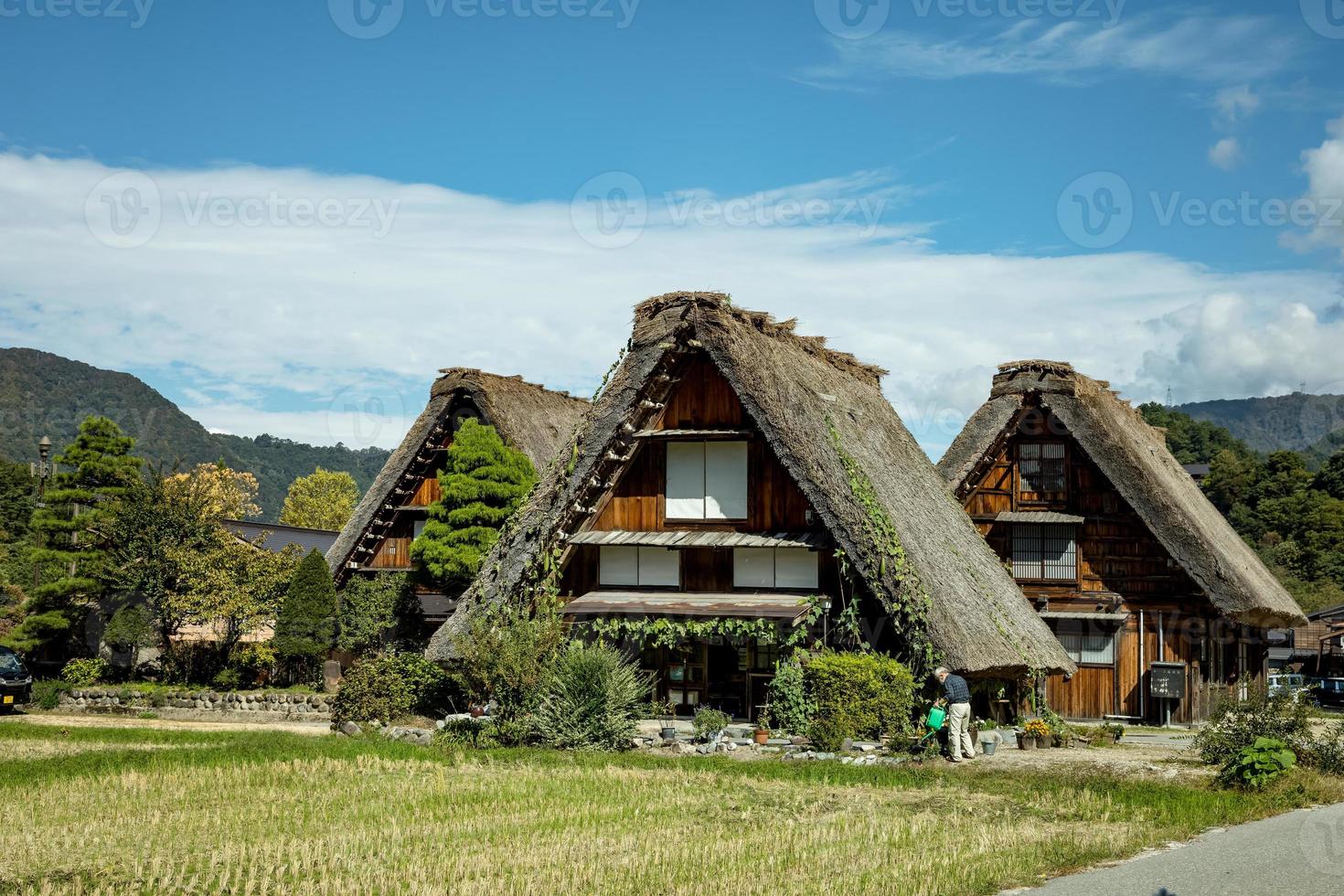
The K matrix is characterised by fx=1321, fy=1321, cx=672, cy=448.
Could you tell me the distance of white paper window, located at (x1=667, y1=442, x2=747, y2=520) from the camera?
2536 cm

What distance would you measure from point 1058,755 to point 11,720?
68.9 feet

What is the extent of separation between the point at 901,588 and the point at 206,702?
58.0 ft

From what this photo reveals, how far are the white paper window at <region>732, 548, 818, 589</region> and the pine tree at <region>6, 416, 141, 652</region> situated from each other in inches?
684

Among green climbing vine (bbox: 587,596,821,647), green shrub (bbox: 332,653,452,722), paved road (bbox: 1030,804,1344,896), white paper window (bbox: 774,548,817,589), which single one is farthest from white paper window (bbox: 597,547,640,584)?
paved road (bbox: 1030,804,1344,896)

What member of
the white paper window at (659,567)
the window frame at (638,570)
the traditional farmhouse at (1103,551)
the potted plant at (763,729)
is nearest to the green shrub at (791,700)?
the potted plant at (763,729)

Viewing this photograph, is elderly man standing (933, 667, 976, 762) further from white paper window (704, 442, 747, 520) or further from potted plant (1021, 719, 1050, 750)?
white paper window (704, 442, 747, 520)

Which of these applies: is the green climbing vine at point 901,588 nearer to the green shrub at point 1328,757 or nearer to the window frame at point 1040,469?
the green shrub at point 1328,757

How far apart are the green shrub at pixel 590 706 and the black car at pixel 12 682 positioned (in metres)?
14.8

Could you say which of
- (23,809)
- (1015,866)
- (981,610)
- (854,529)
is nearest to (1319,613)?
(981,610)

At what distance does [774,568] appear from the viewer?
81.6 ft

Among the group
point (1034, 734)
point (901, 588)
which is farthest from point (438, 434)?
point (1034, 734)

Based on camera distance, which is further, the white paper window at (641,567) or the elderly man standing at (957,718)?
the white paper window at (641,567)

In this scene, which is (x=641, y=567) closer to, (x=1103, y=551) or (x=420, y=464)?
(x=1103, y=551)

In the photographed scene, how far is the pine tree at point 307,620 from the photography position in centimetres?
A: 3291
